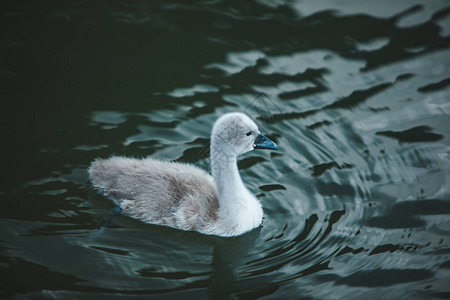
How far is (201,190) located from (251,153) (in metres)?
1.28

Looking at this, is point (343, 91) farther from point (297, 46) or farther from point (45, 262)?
point (45, 262)

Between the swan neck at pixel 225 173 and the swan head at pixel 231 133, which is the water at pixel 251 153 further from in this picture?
the swan head at pixel 231 133

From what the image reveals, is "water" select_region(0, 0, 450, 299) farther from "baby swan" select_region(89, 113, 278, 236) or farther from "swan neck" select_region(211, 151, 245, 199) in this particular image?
"swan neck" select_region(211, 151, 245, 199)

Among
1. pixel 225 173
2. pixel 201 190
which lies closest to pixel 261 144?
pixel 225 173

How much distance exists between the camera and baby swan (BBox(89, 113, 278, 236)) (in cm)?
633

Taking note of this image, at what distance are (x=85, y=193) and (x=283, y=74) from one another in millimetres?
3575

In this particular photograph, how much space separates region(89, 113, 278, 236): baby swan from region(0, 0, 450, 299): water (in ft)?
0.57

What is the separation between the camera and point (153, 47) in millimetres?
9406

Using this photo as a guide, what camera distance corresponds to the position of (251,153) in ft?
25.0

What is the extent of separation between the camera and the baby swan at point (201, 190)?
249 inches

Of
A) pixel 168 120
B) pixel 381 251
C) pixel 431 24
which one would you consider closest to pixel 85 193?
pixel 168 120

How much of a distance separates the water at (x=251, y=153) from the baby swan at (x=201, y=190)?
0.17 meters

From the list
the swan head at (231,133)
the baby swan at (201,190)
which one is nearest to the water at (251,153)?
the baby swan at (201,190)

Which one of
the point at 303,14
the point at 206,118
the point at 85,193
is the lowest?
the point at 85,193
